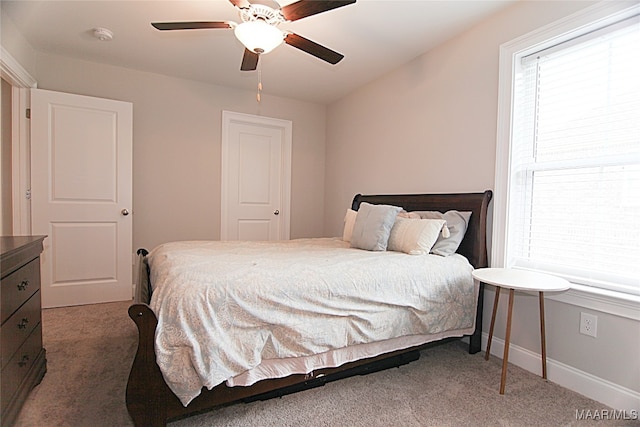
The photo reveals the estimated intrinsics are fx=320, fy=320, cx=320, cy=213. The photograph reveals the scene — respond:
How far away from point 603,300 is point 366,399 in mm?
1436

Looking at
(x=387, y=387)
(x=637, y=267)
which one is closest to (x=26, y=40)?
(x=387, y=387)

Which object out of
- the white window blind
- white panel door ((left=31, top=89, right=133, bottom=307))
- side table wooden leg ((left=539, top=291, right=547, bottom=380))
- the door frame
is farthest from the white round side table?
the door frame

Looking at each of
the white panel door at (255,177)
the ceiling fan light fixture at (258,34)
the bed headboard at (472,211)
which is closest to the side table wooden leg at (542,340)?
the bed headboard at (472,211)

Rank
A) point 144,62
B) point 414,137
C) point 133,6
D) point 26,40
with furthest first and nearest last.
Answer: point 144,62, point 414,137, point 26,40, point 133,6

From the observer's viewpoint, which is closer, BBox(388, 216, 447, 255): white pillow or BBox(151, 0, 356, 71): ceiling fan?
BBox(151, 0, 356, 71): ceiling fan

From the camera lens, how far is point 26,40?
115 inches

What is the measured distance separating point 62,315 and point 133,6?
277cm

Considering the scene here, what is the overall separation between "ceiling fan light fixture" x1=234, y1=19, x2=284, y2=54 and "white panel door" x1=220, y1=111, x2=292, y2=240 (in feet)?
7.37

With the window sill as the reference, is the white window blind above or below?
above

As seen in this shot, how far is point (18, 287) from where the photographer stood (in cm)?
163

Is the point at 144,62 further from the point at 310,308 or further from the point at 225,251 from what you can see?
the point at 310,308

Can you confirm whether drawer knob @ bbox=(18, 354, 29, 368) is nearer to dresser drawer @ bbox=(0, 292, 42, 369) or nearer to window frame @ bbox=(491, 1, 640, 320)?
dresser drawer @ bbox=(0, 292, 42, 369)

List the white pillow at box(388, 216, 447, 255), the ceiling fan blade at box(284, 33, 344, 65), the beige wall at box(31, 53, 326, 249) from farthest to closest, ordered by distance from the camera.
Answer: the beige wall at box(31, 53, 326, 249) → the white pillow at box(388, 216, 447, 255) → the ceiling fan blade at box(284, 33, 344, 65)

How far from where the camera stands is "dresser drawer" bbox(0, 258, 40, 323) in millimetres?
1476
